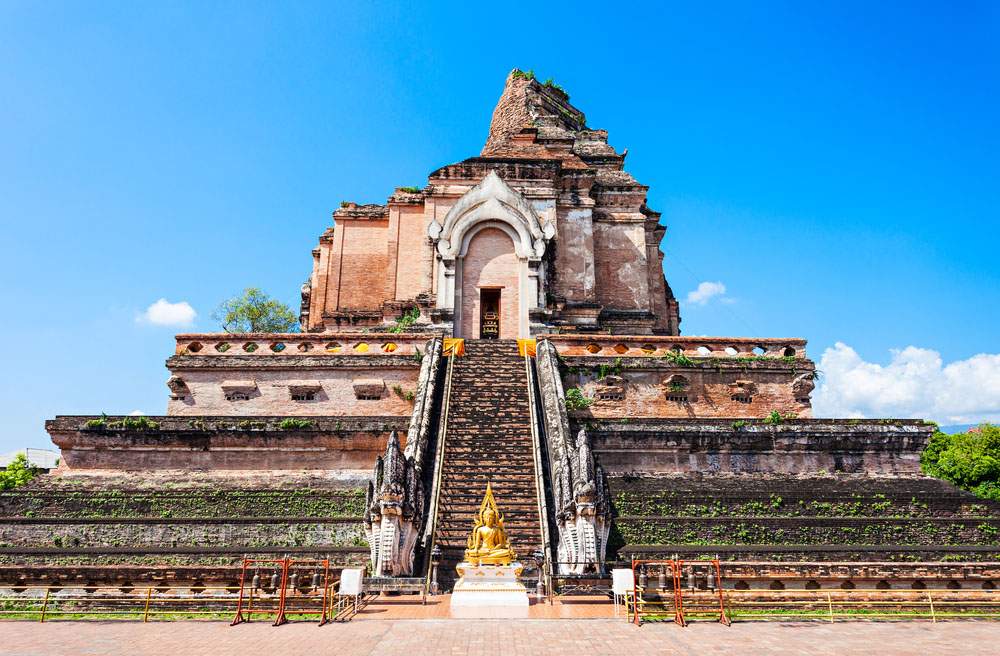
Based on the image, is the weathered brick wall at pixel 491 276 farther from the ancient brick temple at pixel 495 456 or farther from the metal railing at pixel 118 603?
the metal railing at pixel 118 603

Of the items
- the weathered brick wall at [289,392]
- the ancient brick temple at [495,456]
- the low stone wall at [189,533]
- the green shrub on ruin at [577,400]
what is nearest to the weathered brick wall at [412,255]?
the ancient brick temple at [495,456]

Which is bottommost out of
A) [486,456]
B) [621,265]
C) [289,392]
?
[486,456]

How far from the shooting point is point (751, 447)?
1658cm

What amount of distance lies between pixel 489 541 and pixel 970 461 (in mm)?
31447

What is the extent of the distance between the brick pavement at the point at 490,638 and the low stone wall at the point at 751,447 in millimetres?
6334

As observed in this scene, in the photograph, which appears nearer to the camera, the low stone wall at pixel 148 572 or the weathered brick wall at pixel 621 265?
the low stone wall at pixel 148 572

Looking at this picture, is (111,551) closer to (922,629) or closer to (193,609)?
(193,609)

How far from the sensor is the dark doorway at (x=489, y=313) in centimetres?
2381

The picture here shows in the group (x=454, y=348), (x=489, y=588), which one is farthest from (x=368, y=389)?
(x=489, y=588)

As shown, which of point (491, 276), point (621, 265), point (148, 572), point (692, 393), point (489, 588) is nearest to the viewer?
point (489, 588)

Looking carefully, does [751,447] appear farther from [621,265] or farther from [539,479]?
[621,265]

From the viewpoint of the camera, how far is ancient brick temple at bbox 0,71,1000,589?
12.6 m

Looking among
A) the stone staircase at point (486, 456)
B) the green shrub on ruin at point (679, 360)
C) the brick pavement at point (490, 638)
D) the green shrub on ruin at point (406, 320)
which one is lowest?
the brick pavement at point (490, 638)

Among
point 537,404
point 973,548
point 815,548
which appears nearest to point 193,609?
point 537,404
